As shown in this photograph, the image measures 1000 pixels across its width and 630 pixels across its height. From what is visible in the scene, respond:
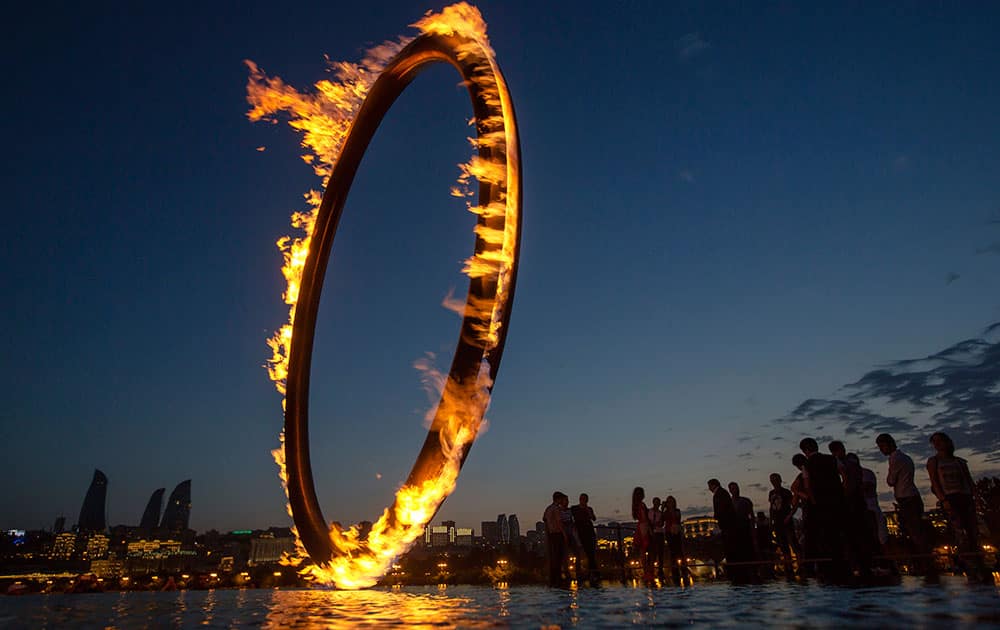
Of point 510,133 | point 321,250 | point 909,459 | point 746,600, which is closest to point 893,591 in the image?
point 746,600

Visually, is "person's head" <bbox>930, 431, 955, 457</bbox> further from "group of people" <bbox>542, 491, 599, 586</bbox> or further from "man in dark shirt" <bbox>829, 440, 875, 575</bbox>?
"group of people" <bbox>542, 491, 599, 586</bbox>

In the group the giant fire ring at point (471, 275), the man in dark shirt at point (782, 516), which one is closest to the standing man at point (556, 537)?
the giant fire ring at point (471, 275)

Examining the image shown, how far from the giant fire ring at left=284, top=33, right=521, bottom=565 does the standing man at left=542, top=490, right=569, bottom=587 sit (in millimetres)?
3481

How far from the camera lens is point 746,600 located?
21.2ft

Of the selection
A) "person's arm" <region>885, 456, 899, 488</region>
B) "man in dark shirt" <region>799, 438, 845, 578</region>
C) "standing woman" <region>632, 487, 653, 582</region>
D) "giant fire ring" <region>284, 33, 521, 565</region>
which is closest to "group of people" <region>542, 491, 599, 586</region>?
"standing woman" <region>632, 487, 653, 582</region>

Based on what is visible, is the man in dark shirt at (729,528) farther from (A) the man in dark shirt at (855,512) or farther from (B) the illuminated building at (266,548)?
(B) the illuminated building at (266,548)

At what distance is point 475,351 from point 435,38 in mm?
6699

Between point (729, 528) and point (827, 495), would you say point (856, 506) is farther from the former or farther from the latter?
point (729, 528)

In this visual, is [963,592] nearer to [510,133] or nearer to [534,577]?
[510,133]

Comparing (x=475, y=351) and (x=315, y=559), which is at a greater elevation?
(x=475, y=351)

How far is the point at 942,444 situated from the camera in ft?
30.9

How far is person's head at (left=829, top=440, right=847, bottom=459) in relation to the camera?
34.7 ft

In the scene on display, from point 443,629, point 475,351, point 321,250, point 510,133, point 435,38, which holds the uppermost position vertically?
point 435,38

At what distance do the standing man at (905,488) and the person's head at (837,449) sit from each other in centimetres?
52
